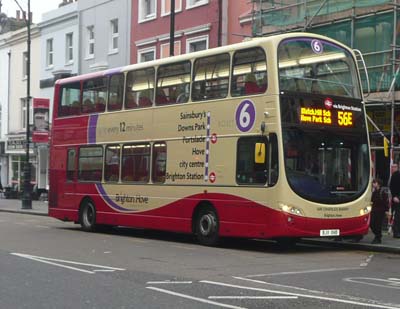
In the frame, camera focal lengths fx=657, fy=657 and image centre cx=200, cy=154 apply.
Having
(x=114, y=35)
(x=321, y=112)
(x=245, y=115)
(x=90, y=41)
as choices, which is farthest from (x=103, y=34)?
(x=321, y=112)

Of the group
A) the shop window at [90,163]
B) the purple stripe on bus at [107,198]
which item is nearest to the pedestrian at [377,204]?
the purple stripe on bus at [107,198]

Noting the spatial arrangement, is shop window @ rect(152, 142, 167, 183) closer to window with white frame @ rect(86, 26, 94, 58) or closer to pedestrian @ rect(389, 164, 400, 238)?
pedestrian @ rect(389, 164, 400, 238)

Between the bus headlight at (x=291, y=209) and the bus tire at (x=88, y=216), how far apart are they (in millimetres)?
7781

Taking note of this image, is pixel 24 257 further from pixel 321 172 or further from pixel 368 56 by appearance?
pixel 368 56

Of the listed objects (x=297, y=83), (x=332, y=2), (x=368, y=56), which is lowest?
(x=297, y=83)

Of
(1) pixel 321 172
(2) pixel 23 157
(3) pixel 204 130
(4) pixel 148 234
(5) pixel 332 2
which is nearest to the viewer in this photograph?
(1) pixel 321 172

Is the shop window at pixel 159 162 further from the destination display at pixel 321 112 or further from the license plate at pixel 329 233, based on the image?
the license plate at pixel 329 233

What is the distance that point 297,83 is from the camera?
14328mm

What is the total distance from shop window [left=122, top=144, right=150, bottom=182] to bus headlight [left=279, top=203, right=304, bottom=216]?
4.99m

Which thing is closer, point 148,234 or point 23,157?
point 148,234

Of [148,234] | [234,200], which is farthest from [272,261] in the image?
[148,234]

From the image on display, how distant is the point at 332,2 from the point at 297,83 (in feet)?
24.7

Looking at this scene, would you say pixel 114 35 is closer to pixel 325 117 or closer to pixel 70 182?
pixel 70 182

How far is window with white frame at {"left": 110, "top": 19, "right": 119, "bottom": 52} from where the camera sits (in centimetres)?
3340
